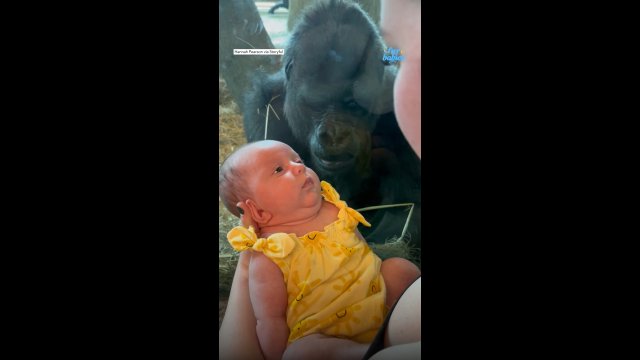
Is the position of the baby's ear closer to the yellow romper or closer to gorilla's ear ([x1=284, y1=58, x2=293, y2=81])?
the yellow romper

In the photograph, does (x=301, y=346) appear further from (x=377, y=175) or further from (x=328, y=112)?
(x=328, y=112)

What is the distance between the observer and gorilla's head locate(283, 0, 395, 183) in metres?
2.43

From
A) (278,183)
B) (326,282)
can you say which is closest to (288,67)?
(278,183)

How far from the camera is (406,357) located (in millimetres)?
2307

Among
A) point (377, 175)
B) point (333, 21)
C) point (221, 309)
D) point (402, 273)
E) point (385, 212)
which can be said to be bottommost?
point (221, 309)

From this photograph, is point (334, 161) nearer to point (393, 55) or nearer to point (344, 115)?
point (344, 115)

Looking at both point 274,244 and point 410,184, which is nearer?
point 274,244

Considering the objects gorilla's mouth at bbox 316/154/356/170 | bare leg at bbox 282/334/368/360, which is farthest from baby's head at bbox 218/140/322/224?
bare leg at bbox 282/334/368/360

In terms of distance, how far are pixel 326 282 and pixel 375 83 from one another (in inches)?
32.9

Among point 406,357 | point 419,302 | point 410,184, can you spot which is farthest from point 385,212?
point 406,357

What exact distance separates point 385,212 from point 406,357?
58 cm

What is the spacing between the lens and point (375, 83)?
2455 mm

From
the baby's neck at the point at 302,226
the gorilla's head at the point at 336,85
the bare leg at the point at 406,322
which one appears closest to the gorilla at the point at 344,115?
the gorilla's head at the point at 336,85

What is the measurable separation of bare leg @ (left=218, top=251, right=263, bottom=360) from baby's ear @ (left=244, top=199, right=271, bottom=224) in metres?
0.14
